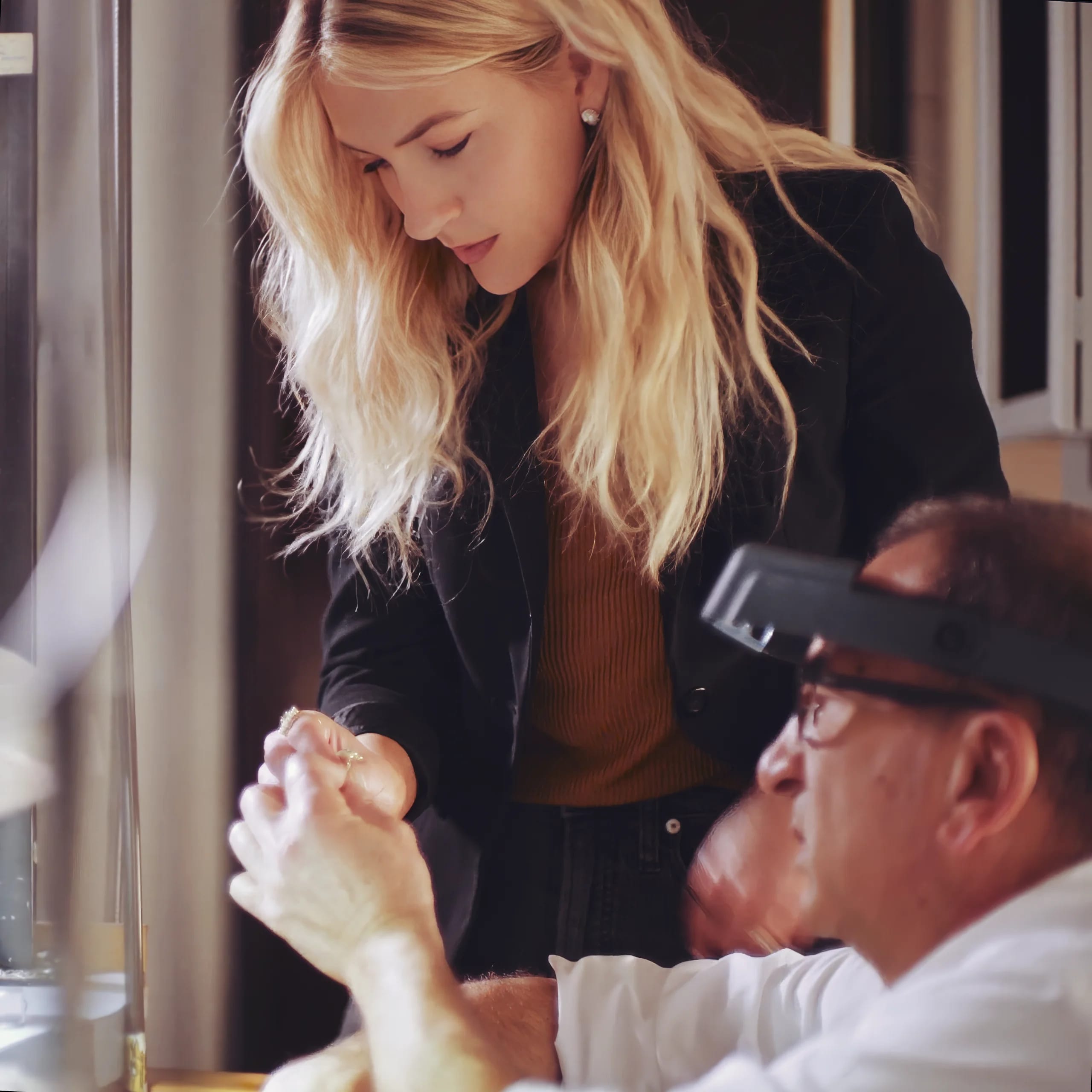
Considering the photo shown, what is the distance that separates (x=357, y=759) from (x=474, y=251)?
0.36 meters

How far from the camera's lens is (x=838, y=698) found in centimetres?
70

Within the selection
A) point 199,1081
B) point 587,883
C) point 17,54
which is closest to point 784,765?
point 587,883

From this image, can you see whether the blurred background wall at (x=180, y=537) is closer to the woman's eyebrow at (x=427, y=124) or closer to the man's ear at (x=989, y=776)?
the woman's eyebrow at (x=427, y=124)

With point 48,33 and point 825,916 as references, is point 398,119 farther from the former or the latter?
point 825,916

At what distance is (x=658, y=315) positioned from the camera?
2.51ft

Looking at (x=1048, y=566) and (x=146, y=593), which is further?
(x=146, y=593)

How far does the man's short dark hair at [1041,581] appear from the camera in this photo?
0.65 metres

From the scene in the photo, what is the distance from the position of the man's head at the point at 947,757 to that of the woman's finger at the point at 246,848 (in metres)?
0.38

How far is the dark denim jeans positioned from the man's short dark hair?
0.20 meters

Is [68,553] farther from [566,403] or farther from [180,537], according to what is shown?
[566,403]

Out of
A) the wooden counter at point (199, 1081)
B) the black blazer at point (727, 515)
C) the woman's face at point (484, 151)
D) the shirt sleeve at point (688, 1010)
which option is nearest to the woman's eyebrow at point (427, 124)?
the woman's face at point (484, 151)

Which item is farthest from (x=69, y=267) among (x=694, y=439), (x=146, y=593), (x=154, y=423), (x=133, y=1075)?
(x=133, y=1075)

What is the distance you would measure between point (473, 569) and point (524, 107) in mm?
314

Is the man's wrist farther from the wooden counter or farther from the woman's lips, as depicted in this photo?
the woman's lips
